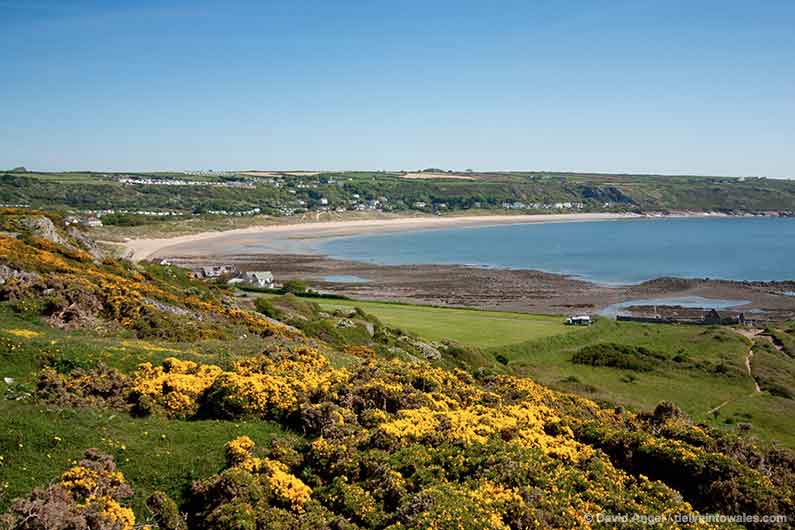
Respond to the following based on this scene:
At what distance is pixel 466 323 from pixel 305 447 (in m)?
48.6

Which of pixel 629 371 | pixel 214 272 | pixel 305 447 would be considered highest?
pixel 305 447

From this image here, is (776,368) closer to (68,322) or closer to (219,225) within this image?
(68,322)

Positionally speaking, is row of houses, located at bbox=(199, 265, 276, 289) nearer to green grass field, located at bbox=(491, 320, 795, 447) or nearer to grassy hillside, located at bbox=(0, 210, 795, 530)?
green grass field, located at bbox=(491, 320, 795, 447)

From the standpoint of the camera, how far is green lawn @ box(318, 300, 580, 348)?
180ft

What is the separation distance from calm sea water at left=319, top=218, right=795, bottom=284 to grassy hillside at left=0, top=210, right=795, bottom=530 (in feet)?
285

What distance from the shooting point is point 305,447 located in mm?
14086

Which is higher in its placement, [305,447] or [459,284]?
[305,447]

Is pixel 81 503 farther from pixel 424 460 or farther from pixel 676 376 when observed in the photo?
pixel 676 376

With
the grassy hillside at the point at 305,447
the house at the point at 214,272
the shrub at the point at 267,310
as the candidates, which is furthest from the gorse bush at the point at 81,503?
the house at the point at 214,272

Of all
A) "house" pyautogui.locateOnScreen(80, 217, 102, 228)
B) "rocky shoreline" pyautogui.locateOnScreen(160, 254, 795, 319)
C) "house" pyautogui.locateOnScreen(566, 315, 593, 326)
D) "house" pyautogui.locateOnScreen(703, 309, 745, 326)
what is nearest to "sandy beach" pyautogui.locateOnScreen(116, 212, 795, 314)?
"rocky shoreline" pyautogui.locateOnScreen(160, 254, 795, 319)

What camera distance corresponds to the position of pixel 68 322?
22.3 m

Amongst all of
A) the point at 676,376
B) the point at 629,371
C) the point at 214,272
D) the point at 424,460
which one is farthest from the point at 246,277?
the point at 424,460

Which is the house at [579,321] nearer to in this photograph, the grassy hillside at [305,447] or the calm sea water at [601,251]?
the calm sea water at [601,251]

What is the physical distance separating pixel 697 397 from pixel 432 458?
33.4m
